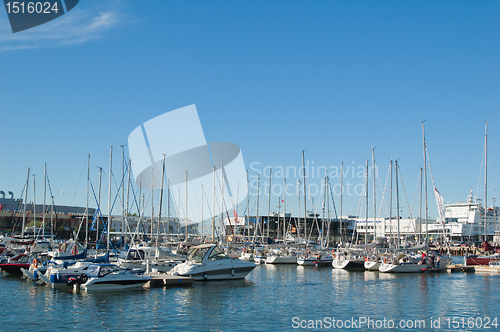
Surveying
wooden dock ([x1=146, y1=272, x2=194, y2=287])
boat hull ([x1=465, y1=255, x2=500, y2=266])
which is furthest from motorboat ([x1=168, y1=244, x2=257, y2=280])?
boat hull ([x1=465, y1=255, x2=500, y2=266])

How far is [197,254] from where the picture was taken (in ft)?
138

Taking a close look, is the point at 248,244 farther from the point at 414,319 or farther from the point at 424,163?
the point at 414,319

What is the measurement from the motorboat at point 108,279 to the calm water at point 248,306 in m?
0.95

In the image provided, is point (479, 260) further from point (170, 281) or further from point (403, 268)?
point (170, 281)

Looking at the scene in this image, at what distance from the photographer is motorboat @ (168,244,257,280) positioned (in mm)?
40688

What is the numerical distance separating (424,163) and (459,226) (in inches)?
4789

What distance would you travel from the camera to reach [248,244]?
8062cm

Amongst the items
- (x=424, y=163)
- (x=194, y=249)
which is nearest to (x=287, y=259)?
(x=424, y=163)

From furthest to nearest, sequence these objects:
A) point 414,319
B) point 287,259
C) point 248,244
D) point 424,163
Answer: point 248,244 < point 287,259 < point 424,163 < point 414,319

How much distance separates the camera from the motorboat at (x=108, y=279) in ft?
112

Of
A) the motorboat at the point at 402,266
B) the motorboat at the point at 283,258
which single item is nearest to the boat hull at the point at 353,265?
the motorboat at the point at 402,266

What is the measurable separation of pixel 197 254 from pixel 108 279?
9746 millimetres

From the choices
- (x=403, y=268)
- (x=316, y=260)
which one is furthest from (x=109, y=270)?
(x=316, y=260)

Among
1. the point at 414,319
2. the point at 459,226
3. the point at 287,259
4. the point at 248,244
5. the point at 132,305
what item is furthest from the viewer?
the point at 459,226
